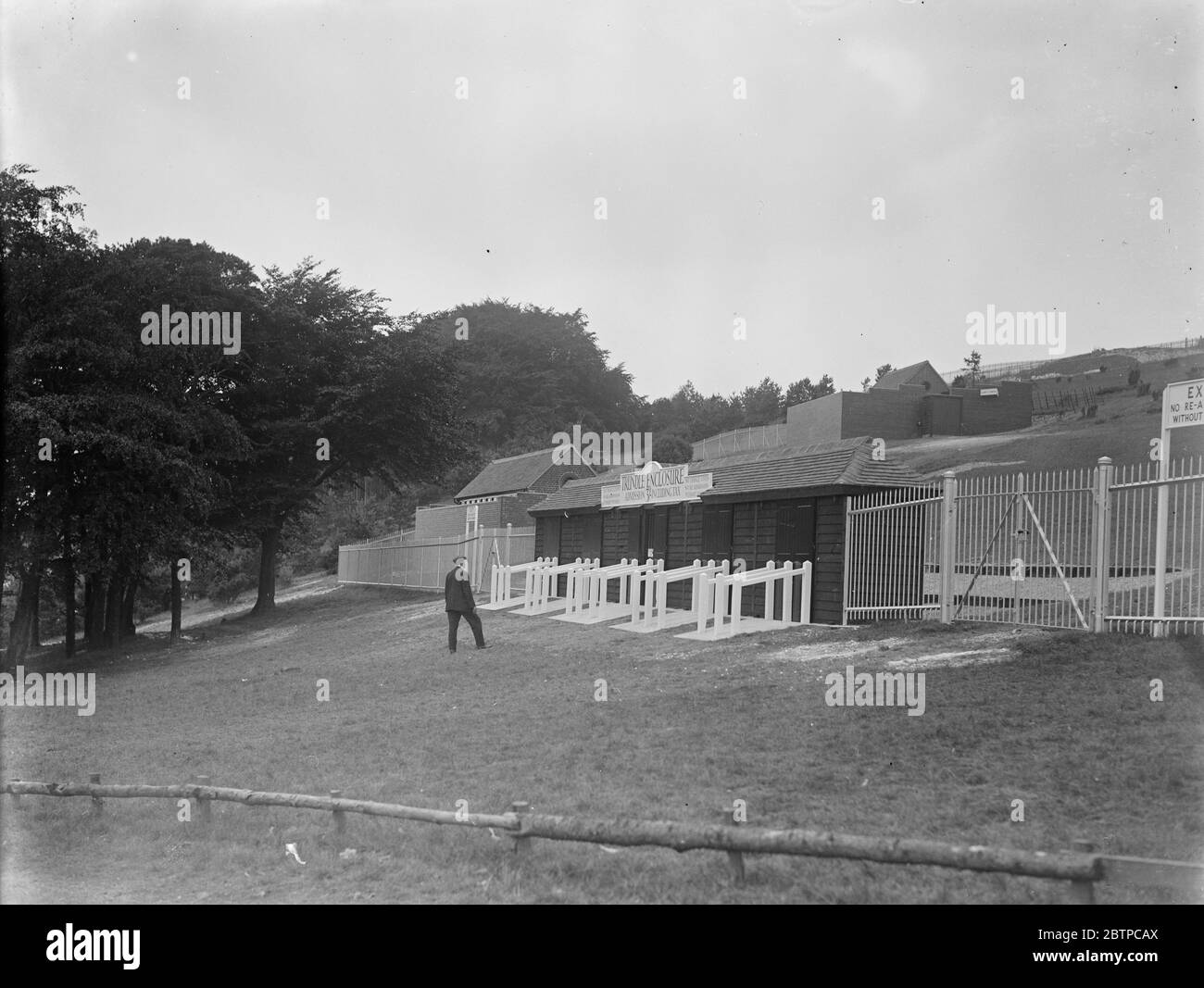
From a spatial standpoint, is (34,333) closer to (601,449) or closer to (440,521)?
(440,521)

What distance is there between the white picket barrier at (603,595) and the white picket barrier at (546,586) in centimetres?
48

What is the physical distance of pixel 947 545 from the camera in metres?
15.2

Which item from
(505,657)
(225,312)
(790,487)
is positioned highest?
(225,312)

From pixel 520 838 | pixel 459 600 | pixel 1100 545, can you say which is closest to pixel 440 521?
pixel 459 600

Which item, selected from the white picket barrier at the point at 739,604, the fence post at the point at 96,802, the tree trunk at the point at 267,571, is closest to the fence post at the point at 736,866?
the fence post at the point at 96,802

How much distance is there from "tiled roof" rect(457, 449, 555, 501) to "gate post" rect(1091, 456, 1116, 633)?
3124 cm

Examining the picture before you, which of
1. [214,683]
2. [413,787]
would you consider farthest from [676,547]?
[413,787]

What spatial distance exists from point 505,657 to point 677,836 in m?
12.7

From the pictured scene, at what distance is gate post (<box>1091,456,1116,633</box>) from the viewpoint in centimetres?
1237

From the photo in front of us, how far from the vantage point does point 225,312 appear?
33875 millimetres

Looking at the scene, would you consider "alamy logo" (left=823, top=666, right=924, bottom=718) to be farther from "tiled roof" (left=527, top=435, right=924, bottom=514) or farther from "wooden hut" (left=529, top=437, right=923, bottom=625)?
"tiled roof" (left=527, top=435, right=924, bottom=514)
